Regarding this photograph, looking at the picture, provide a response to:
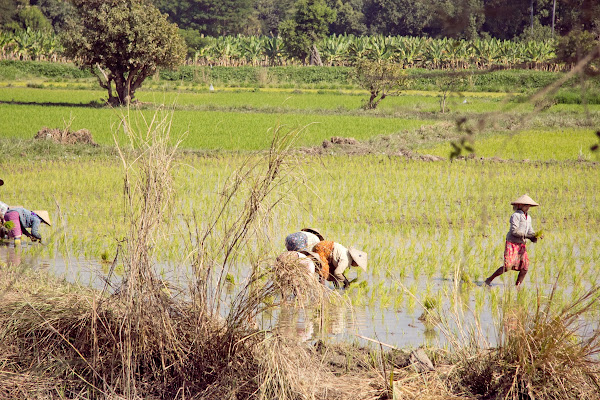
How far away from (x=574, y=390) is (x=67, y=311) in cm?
276

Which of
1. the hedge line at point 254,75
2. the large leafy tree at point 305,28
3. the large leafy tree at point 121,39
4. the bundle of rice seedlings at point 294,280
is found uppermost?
the large leafy tree at point 305,28

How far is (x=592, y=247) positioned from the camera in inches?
312

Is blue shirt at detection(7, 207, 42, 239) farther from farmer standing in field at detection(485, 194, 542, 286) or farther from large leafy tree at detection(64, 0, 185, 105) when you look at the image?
large leafy tree at detection(64, 0, 185, 105)

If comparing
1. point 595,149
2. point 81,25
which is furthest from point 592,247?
point 81,25

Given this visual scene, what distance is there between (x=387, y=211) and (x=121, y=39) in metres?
20.1

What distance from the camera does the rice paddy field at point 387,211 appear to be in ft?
15.1

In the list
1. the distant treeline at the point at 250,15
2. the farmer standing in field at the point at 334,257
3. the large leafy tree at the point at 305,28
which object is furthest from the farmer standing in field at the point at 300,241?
the large leafy tree at the point at 305,28

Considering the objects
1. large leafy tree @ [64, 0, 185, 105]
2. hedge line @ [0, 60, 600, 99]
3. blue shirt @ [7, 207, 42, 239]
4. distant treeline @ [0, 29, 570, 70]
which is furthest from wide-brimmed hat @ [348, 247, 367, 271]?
distant treeline @ [0, 29, 570, 70]

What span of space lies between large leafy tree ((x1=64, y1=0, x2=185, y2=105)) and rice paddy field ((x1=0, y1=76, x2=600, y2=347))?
6.27 metres

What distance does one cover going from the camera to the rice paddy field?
4.60m

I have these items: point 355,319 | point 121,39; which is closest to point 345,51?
point 121,39

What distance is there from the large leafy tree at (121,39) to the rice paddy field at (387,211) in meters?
6.27

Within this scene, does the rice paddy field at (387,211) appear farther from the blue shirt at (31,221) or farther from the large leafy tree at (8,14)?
the large leafy tree at (8,14)

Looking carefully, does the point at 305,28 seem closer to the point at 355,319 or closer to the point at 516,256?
the point at 516,256
